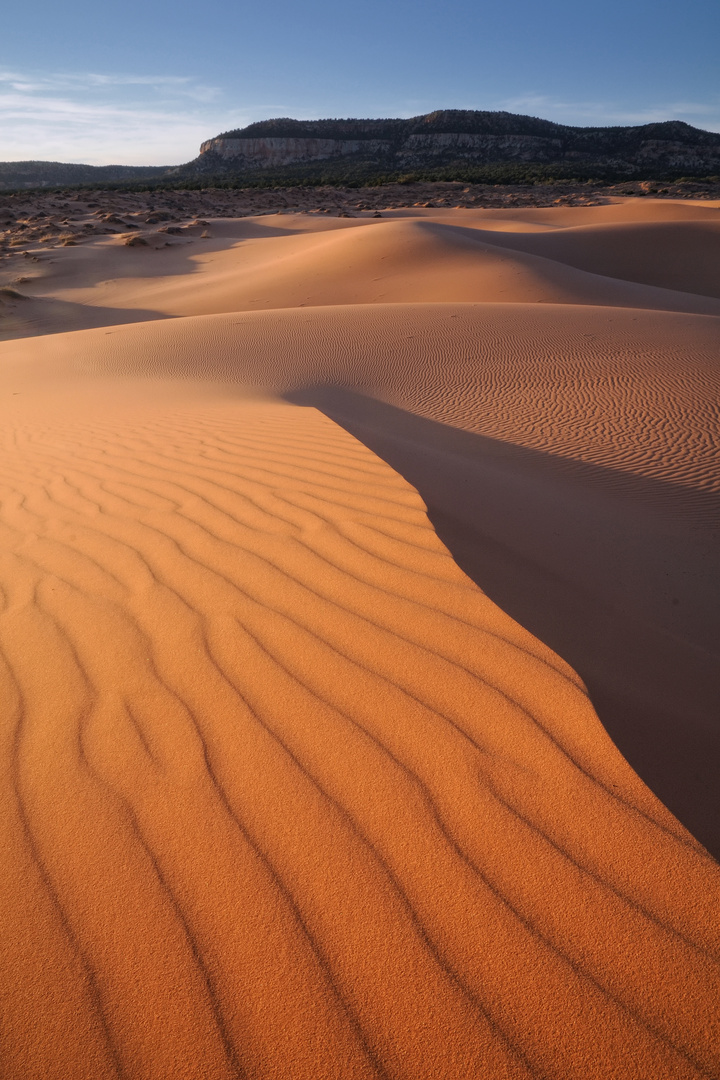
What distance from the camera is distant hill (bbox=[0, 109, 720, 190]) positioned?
57219 millimetres

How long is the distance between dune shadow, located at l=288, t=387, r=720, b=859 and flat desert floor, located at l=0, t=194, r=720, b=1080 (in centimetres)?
2

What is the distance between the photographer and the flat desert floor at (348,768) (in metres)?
1.06

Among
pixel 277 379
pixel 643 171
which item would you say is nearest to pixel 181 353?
pixel 277 379

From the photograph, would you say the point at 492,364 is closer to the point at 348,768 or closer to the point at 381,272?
the point at 348,768

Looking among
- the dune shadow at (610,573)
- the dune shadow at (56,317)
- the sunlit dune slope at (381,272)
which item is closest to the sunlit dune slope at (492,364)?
the dune shadow at (610,573)

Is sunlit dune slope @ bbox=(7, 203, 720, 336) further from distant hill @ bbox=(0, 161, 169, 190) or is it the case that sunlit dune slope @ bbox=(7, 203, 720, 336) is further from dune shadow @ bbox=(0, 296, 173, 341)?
distant hill @ bbox=(0, 161, 169, 190)

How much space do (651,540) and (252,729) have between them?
2873 millimetres

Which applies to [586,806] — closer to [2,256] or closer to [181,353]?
[181,353]

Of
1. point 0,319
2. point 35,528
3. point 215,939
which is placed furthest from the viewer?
point 0,319

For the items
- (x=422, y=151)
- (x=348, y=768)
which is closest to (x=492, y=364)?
(x=348, y=768)

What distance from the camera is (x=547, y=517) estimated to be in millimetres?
3494

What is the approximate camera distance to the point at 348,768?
1.52 meters

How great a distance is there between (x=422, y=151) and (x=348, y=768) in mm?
79482

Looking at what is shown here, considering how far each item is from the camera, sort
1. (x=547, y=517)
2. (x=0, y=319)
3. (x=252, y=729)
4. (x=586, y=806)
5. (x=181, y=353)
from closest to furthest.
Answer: (x=586, y=806), (x=252, y=729), (x=547, y=517), (x=181, y=353), (x=0, y=319)
